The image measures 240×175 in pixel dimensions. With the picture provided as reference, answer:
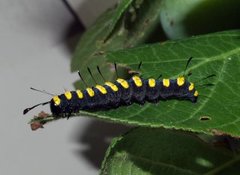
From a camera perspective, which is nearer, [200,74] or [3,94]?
[200,74]

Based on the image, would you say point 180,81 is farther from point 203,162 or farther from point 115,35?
point 115,35

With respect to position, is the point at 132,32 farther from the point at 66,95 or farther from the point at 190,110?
the point at 190,110

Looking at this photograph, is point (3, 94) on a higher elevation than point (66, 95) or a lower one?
lower

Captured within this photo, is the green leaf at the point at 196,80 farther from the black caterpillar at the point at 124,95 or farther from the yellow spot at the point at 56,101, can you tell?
the yellow spot at the point at 56,101

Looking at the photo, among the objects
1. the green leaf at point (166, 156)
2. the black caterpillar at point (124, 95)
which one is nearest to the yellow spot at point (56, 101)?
the black caterpillar at point (124, 95)

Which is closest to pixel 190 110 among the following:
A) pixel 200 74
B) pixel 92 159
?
pixel 200 74

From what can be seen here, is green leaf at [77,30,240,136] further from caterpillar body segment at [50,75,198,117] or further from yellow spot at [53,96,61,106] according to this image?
yellow spot at [53,96,61,106]

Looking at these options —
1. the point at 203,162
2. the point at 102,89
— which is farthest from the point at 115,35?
the point at 203,162
